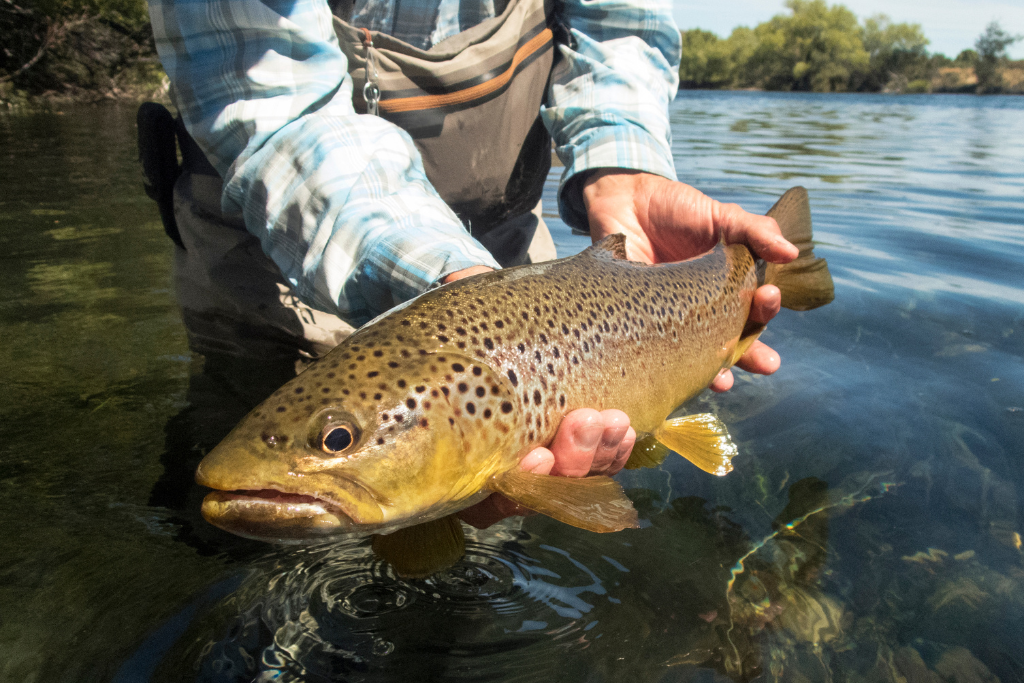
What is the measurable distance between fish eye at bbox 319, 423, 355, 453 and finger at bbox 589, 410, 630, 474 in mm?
685

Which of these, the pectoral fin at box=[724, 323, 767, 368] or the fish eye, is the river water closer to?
the pectoral fin at box=[724, 323, 767, 368]

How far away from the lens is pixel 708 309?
8.45ft

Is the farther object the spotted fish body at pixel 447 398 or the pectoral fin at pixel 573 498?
the pectoral fin at pixel 573 498

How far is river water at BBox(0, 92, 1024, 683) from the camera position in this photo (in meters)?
2.22

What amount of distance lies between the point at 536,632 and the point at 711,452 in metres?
0.85

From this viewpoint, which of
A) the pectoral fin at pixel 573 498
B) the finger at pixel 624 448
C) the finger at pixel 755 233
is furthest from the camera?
the finger at pixel 755 233

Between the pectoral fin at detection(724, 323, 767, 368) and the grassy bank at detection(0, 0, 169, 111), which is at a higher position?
the grassy bank at detection(0, 0, 169, 111)

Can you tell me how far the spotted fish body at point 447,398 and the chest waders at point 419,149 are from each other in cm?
132

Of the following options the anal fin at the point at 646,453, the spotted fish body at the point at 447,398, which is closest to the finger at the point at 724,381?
the anal fin at the point at 646,453

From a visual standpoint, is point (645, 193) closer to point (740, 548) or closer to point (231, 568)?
point (740, 548)

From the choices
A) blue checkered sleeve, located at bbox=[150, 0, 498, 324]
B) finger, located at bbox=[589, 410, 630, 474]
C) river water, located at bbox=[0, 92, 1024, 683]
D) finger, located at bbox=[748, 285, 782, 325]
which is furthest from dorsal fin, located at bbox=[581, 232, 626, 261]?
river water, located at bbox=[0, 92, 1024, 683]

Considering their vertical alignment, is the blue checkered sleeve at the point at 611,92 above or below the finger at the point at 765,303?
above

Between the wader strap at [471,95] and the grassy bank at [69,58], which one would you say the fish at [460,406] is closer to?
the wader strap at [471,95]

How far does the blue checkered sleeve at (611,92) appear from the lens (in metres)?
3.24
